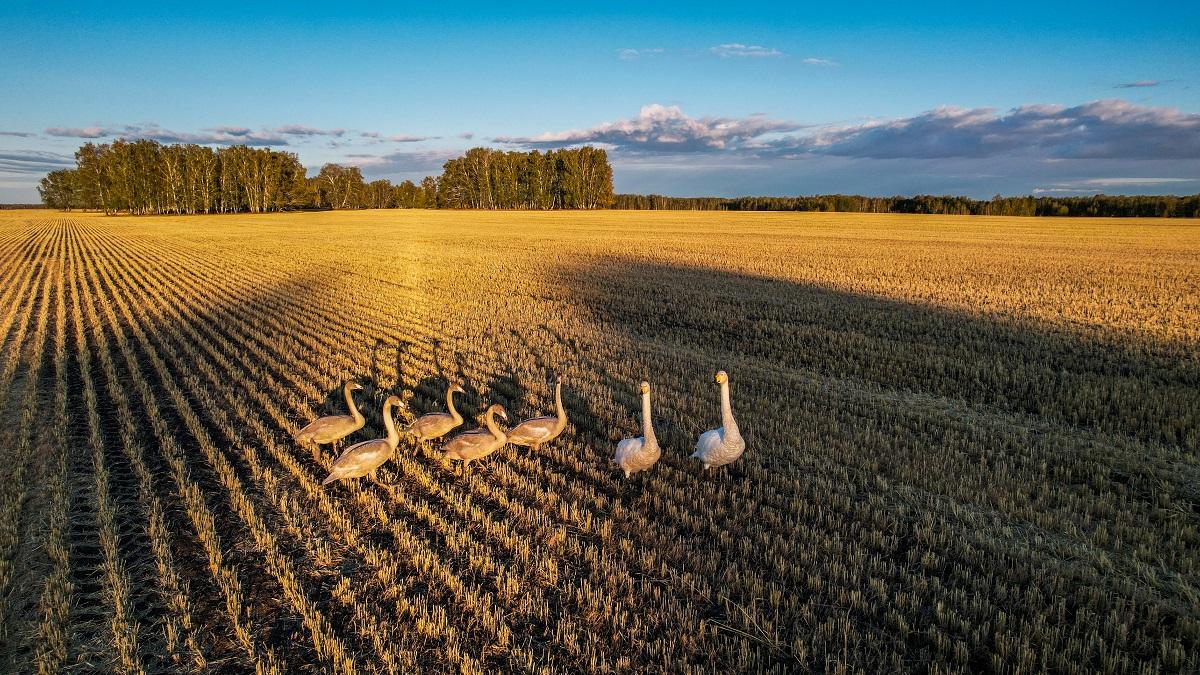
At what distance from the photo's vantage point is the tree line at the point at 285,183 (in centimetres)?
10506

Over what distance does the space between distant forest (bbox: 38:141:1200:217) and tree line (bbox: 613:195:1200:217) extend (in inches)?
5.4

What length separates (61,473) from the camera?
25.9ft

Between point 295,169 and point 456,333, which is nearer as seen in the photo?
point 456,333

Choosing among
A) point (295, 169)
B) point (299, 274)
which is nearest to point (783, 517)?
point (299, 274)

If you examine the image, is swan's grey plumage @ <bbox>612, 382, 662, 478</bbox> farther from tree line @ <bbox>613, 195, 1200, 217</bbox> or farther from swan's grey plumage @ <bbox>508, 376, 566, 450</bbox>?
tree line @ <bbox>613, 195, 1200, 217</bbox>

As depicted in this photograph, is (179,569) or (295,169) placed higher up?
(295,169)

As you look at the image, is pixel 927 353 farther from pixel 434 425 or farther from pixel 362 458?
pixel 362 458

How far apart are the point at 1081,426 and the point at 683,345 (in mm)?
8011

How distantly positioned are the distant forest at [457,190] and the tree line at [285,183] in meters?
0.20

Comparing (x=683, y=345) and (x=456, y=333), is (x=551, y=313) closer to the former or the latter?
(x=456, y=333)

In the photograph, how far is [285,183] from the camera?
11256cm

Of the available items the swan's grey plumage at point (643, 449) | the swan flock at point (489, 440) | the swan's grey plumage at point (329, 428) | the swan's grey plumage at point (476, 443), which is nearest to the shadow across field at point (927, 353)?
the swan flock at point (489, 440)

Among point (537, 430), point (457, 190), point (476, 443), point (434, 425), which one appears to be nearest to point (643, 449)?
point (537, 430)

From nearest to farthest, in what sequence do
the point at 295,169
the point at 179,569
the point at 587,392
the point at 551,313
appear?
the point at 179,569, the point at 587,392, the point at 551,313, the point at 295,169
